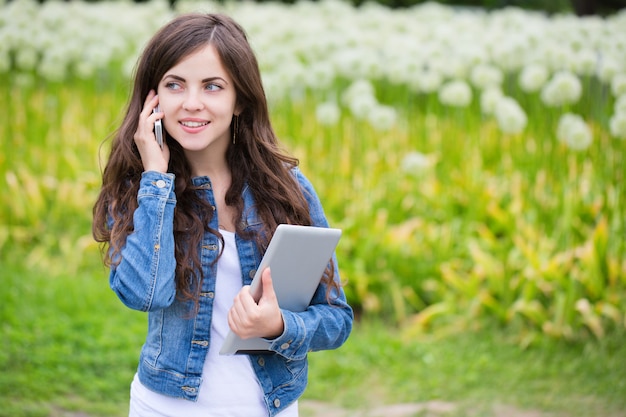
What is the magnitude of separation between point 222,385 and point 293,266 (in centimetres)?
32

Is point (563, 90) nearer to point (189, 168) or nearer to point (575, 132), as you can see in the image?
point (575, 132)

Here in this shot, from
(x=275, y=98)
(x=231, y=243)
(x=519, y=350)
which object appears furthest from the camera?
(x=275, y=98)

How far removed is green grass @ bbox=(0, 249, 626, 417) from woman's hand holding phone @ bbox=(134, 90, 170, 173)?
2312mm

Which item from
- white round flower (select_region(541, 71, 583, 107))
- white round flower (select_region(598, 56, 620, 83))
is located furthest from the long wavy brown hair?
white round flower (select_region(598, 56, 620, 83))

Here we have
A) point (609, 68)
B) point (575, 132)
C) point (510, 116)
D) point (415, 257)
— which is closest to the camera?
point (575, 132)

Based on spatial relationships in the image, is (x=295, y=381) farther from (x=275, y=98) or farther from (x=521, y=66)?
(x=521, y=66)

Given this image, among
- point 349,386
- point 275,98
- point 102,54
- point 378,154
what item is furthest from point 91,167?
point 349,386

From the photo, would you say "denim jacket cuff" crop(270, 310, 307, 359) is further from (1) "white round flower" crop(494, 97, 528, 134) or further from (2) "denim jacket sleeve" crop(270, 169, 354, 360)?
(1) "white round flower" crop(494, 97, 528, 134)

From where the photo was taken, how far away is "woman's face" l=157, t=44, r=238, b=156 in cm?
183

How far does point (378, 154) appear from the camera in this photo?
5996mm

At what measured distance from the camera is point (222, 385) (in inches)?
71.8

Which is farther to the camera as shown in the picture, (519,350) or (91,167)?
(91,167)

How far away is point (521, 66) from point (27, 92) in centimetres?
395

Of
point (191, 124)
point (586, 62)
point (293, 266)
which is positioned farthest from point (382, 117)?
point (293, 266)
